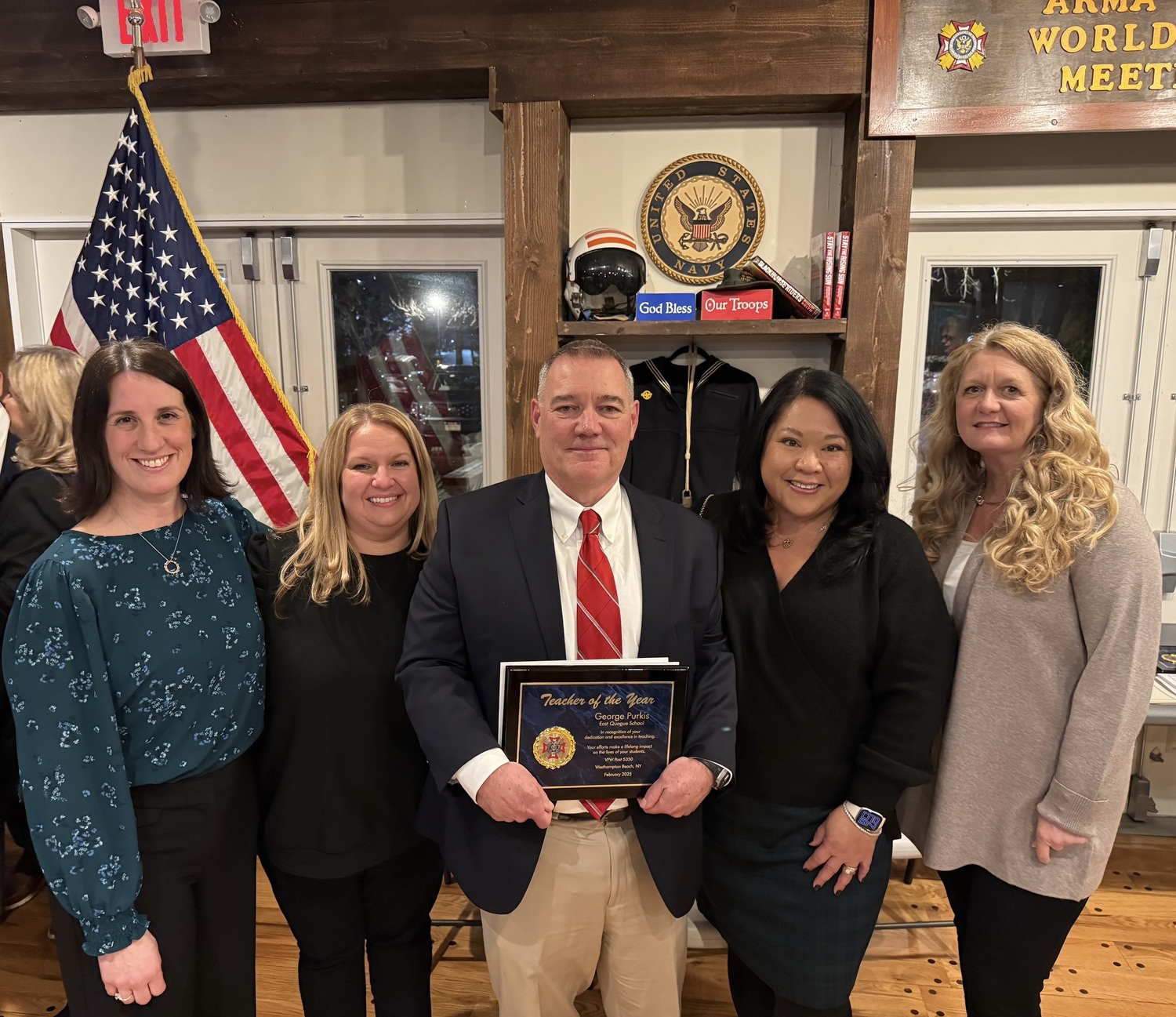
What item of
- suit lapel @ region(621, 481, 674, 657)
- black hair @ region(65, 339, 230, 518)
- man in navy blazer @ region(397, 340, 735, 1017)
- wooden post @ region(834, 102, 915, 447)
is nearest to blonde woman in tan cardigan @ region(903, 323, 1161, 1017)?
man in navy blazer @ region(397, 340, 735, 1017)

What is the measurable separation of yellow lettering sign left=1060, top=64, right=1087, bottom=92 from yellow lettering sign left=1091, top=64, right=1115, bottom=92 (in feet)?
0.08

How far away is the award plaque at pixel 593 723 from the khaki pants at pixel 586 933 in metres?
0.17

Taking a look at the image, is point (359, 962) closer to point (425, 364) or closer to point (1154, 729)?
point (425, 364)

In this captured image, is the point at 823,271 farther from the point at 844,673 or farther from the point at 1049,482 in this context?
the point at 844,673

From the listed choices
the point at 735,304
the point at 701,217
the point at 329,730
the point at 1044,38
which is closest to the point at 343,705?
the point at 329,730

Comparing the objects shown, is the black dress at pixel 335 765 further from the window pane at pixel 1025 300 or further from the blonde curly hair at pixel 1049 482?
the window pane at pixel 1025 300

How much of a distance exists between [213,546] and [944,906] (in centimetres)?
263

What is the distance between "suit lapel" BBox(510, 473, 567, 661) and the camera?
1.42 metres

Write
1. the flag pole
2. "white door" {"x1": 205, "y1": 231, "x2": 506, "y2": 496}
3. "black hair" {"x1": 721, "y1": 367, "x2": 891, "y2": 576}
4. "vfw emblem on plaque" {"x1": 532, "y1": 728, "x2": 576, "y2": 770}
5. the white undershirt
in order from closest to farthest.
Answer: "vfw emblem on plaque" {"x1": 532, "y1": 728, "x2": 576, "y2": 770} → "black hair" {"x1": 721, "y1": 367, "x2": 891, "y2": 576} → the white undershirt → the flag pole → "white door" {"x1": 205, "y1": 231, "x2": 506, "y2": 496}

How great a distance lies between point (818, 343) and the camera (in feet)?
9.46

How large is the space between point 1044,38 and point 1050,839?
2393mm

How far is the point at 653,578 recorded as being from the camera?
1.46 metres

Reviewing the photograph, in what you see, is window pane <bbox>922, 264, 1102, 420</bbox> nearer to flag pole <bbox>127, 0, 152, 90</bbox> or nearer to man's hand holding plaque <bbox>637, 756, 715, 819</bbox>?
man's hand holding plaque <bbox>637, 756, 715, 819</bbox>

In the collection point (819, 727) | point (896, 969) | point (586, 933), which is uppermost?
point (819, 727)
